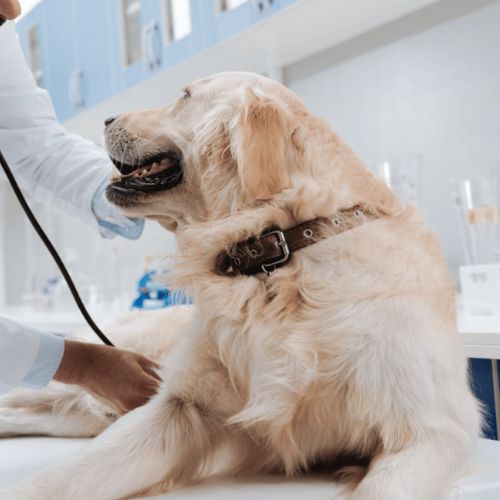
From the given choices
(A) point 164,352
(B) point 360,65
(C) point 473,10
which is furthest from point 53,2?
(A) point 164,352

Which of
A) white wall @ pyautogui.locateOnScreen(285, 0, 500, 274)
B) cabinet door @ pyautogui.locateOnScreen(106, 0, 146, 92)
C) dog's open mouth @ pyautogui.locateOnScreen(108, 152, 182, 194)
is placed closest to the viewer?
dog's open mouth @ pyautogui.locateOnScreen(108, 152, 182, 194)

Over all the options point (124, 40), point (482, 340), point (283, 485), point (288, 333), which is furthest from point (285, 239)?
point (124, 40)

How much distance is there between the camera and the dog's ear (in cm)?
88

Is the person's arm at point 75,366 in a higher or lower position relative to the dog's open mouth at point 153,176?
lower

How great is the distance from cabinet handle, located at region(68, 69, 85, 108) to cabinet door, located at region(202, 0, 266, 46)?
1080 millimetres

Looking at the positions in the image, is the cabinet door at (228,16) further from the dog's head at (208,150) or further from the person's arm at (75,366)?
the person's arm at (75,366)

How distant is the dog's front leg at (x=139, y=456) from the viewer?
780 mm

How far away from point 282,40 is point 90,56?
1.27 m

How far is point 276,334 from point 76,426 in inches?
21.3

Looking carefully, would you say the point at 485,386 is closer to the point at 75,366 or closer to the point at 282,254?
the point at 282,254

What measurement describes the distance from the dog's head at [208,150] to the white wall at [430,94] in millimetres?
1244

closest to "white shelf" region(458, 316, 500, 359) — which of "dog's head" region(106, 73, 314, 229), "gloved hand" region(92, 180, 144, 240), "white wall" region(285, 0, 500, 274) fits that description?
"dog's head" region(106, 73, 314, 229)

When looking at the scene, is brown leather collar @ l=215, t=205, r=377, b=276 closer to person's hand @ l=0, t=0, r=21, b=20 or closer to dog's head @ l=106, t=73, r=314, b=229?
dog's head @ l=106, t=73, r=314, b=229

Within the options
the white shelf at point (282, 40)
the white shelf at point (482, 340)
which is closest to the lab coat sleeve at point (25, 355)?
the white shelf at point (482, 340)
